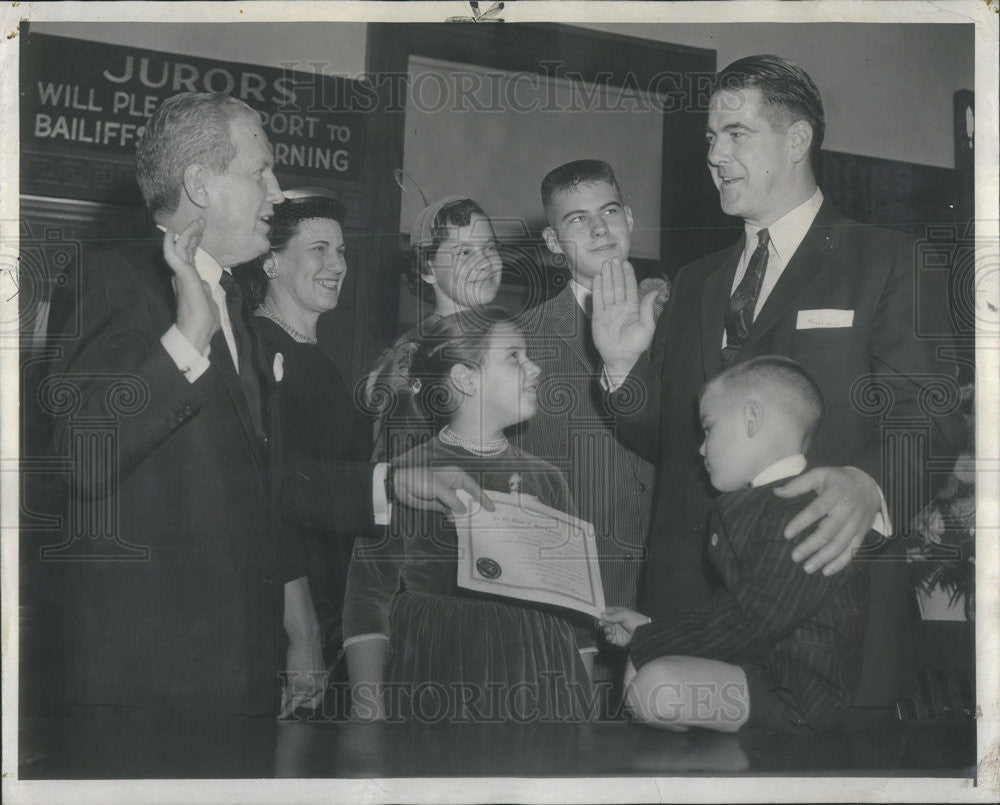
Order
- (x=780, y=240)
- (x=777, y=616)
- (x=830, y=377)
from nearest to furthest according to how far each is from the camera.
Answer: (x=777, y=616)
(x=830, y=377)
(x=780, y=240)

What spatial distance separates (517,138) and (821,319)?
3.94 ft

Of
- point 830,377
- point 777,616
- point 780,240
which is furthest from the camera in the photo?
point 780,240

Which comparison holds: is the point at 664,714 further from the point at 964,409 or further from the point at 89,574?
the point at 89,574

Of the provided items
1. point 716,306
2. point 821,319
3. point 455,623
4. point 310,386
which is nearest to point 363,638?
point 455,623

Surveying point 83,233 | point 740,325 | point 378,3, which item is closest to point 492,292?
point 740,325

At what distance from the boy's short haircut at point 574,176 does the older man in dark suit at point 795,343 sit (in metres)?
0.33

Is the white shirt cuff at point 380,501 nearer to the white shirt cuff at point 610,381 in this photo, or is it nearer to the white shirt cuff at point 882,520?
the white shirt cuff at point 610,381

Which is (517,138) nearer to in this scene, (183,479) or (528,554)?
(528,554)

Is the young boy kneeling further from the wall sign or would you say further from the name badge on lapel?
the wall sign

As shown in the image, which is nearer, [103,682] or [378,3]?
[103,682]

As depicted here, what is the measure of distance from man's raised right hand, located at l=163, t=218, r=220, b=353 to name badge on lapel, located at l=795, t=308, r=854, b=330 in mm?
1933

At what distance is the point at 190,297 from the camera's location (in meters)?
3.56

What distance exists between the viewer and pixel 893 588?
142 inches

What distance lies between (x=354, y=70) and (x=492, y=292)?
0.92 m
